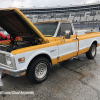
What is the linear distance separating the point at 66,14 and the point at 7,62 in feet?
260

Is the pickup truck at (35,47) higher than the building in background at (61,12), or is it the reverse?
the building in background at (61,12)

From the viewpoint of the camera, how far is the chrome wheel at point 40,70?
321 cm

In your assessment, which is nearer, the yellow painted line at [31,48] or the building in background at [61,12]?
the yellow painted line at [31,48]

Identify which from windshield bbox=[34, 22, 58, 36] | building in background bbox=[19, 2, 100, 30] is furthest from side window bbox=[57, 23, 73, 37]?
building in background bbox=[19, 2, 100, 30]

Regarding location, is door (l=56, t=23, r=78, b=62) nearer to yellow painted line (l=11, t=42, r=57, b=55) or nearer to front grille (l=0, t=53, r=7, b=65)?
yellow painted line (l=11, t=42, r=57, b=55)

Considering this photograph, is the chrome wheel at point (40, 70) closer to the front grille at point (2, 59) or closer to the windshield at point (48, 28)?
the front grille at point (2, 59)

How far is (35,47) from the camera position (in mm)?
3004

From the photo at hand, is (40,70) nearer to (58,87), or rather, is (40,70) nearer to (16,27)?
(58,87)

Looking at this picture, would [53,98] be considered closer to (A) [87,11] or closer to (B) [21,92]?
(B) [21,92]

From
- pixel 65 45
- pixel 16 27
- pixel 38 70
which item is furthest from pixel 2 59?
pixel 65 45

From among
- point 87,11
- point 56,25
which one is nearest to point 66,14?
Result: point 87,11

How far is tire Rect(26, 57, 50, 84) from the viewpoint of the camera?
2983mm

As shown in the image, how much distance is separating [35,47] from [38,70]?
76 centimetres

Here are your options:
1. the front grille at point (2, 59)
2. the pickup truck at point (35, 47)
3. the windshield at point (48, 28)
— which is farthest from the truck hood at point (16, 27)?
the front grille at point (2, 59)
